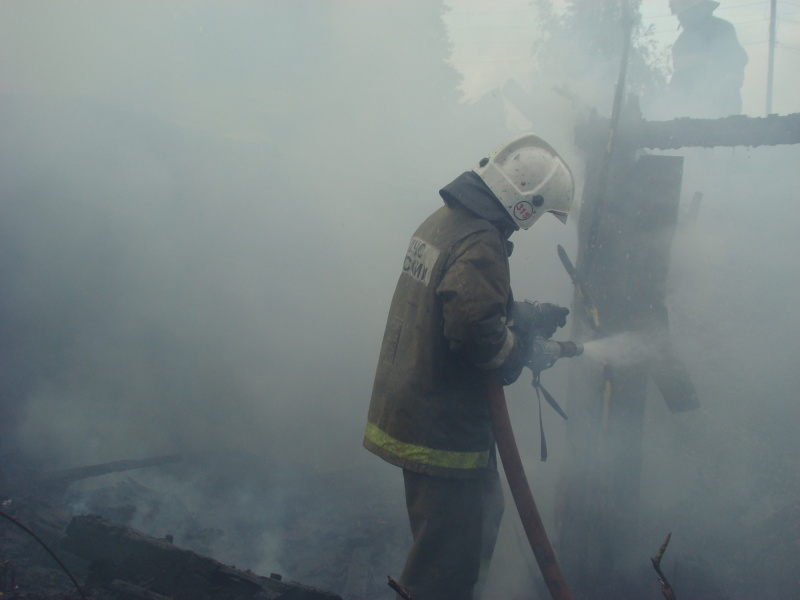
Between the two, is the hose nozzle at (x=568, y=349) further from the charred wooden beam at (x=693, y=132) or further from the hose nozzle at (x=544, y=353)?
the charred wooden beam at (x=693, y=132)

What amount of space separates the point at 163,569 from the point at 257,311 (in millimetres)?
4441

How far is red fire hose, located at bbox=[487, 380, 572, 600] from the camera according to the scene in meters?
2.26

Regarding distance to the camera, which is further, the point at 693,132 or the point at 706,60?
the point at 706,60

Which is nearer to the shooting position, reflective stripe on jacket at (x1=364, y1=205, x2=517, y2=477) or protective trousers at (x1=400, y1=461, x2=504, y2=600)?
reflective stripe on jacket at (x1=364, y1=205, x2=517, y2=477)

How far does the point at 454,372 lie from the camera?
2330 millimetres

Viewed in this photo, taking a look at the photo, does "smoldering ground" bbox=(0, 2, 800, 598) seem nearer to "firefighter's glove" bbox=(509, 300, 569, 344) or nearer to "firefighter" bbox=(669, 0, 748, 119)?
"firefighter" bbox=(669, 0, 748, 119)

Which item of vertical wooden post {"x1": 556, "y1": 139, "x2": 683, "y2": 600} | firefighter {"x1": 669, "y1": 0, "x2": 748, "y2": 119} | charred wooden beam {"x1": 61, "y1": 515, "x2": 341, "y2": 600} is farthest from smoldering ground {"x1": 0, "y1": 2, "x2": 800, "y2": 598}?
charred wooden beam {"x1": 61, "y1": 515, "x2": 341, "y2": 600}

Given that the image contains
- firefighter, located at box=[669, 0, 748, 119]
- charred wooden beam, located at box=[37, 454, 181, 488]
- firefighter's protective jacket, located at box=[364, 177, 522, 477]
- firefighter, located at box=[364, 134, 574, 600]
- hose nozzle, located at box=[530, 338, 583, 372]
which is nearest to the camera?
firefighter's protective jacket, located at box=[364, 177, 522, 477]

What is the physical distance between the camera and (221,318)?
691cm

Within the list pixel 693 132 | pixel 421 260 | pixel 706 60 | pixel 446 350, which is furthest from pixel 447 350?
pixel 706 60

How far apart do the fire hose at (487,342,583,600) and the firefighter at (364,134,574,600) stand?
8 centimetres

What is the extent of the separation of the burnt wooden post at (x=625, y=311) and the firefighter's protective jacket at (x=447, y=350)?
1922mm

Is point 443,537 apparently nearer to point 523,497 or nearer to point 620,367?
point 523,497

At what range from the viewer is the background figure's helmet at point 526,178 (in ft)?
7.77
